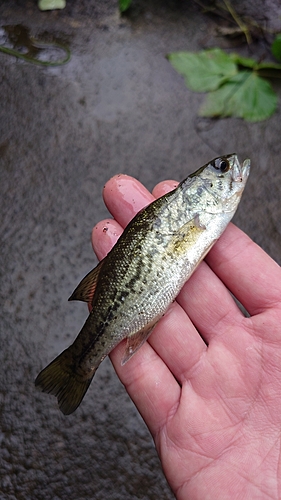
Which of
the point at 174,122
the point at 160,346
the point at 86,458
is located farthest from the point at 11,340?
the point at 174,122

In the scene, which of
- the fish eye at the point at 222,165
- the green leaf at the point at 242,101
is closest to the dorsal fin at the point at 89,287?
the fish eye at the point at 222,165

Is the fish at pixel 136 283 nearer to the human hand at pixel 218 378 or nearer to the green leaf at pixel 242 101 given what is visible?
the human hand at pixel 218 378

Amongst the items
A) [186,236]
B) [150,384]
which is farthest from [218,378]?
[186,236]

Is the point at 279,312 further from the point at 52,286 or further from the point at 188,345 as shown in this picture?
the point at 52,286

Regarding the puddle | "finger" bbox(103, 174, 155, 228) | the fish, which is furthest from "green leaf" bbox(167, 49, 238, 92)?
the fish

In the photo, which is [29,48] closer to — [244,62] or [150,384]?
[244,62]

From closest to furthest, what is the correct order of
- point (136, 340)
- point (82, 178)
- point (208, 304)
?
point (136, 340), point (208, 304), point (82, 178)
